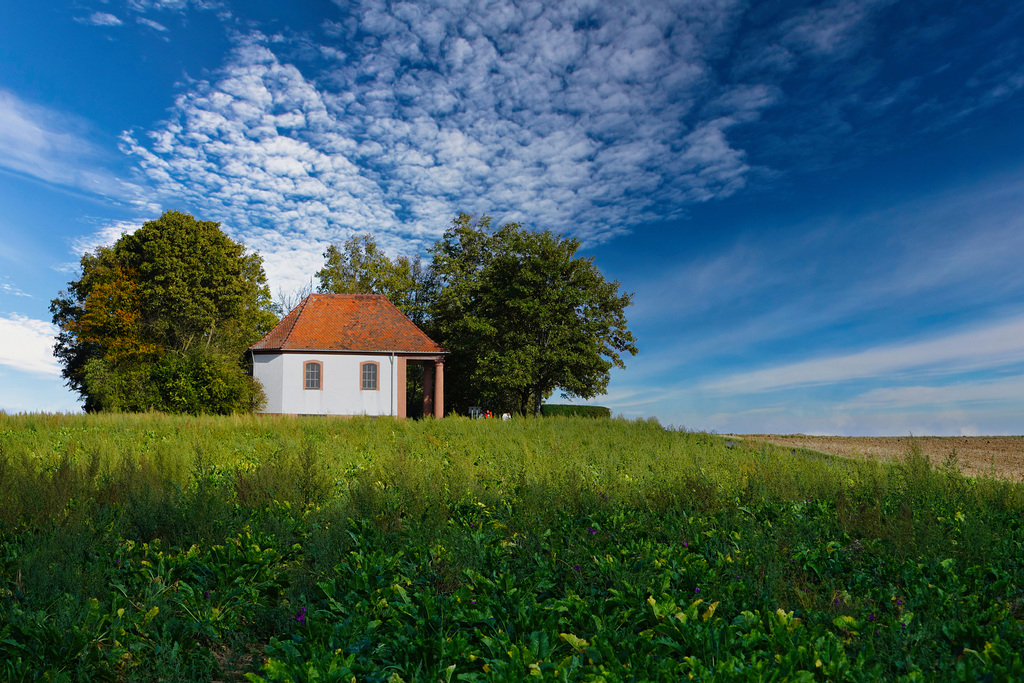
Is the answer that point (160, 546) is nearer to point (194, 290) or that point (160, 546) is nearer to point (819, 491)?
point (819, 491)

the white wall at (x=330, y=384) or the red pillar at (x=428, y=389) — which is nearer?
the white wall at (x=330, y=384)

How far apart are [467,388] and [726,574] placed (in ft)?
90.7

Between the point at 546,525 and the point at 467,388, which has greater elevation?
the point at 467,388

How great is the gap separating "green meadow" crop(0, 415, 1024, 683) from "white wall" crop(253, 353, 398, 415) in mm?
19957

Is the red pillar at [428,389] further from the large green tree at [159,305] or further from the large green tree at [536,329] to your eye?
the large green tree at [159,305]

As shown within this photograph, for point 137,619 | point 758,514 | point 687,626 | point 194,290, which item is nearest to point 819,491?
point 758,514

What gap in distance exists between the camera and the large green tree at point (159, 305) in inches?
1060

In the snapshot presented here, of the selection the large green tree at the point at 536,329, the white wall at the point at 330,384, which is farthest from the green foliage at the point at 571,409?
the white wall at the point at 330,384

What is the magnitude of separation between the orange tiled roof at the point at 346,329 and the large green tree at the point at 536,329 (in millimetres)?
2465

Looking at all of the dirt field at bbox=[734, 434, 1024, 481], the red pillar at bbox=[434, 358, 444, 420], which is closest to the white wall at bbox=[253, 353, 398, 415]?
the red pillar at bbox=[434, 358, 444, 420]

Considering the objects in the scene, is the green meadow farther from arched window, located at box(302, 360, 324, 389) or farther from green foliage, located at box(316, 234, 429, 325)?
green foliage, located at box(316, 234, 429, 325)

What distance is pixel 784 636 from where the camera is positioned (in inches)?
133

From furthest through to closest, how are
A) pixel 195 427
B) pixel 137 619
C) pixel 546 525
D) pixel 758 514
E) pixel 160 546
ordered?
pixel 195 427
pixel 758 514
pixel 546 525
pixel 160 546
pixel 137 619

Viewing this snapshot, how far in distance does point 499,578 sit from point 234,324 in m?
32.0
